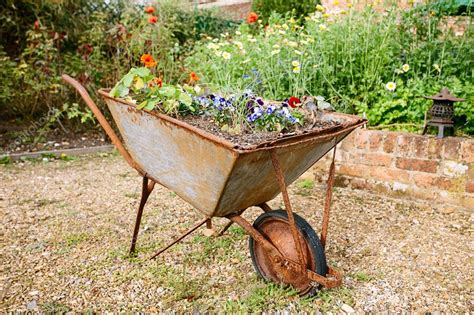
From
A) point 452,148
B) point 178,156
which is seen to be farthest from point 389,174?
point 178,156

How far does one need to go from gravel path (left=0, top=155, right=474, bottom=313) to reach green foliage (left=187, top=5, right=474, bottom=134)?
0.76 meters

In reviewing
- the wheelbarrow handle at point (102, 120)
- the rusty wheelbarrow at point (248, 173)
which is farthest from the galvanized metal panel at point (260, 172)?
the wheelbarrow handle at point (102, 120)

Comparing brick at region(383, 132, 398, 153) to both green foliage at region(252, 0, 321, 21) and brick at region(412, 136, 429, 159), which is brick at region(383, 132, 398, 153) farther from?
green foliage at region(252, 0, 321, 21)

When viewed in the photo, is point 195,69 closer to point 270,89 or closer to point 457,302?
point 270,89

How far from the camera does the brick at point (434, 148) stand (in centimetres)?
317

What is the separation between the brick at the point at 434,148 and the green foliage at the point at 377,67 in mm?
320

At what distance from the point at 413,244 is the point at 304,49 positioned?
1967 mm

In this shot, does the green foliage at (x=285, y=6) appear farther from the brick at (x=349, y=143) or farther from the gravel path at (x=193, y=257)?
the gravel path at (x=193, y=257)

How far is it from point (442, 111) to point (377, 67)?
0.72 m

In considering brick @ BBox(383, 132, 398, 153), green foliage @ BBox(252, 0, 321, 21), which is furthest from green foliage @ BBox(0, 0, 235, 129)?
brick @ BBox(383, 132, 398, 153)

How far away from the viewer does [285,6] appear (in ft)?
22.8

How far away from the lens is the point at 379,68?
3.61 metres

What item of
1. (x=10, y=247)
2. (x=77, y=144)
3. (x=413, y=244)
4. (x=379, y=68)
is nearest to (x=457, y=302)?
(x=413, y=244)

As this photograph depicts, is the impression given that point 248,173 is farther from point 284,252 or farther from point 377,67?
point 377,67
